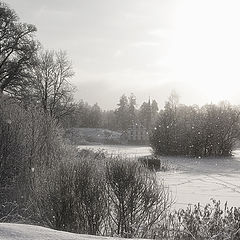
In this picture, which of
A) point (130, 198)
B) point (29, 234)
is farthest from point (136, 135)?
point (29, 234)

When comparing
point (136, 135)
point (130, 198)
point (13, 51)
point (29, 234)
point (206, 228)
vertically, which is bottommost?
point (206, 228)

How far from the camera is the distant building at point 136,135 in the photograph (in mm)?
79750

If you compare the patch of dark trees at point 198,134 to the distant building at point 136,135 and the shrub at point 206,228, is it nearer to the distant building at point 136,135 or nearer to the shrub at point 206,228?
the distant building at point 136,135

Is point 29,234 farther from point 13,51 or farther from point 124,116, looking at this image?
point 124,116

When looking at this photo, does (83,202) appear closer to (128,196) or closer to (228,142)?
(128,196)

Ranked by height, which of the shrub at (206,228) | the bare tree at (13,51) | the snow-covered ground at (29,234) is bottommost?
the shrub at (206,228)

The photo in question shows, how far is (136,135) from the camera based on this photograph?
85.8 metres

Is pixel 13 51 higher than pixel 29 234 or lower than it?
higher

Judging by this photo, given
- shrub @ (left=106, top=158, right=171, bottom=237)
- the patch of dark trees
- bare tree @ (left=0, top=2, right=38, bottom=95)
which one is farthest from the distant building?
shrub @ (left=106, top=158, right=171, bottom=237)

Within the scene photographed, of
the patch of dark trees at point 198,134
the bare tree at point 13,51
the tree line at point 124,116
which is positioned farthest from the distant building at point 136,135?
the bare tree at point 13,51

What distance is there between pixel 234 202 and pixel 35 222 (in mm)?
8331

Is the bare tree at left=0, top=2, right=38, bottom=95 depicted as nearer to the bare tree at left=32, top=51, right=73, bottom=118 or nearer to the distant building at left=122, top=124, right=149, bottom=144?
the bare tree at left=32, top=51, right=73, bottom=118

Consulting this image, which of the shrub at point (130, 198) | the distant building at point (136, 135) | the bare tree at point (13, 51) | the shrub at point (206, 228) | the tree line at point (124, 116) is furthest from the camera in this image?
the tree line at point (124, 116)

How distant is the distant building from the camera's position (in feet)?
262
